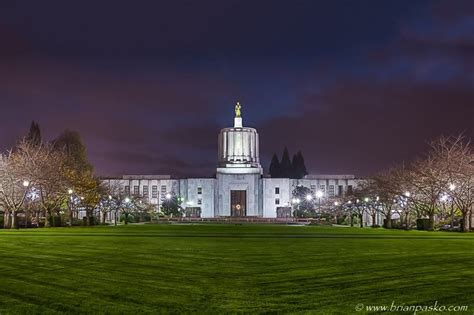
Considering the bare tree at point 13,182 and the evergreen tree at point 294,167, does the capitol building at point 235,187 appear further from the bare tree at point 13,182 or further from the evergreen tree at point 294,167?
the bare tree at point 13,182

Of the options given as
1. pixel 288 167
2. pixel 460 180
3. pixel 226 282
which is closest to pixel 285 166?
pixel 288 167

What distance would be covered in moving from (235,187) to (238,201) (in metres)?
3.88

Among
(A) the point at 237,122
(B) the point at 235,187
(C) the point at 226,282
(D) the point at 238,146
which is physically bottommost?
(C) the point at 226,282

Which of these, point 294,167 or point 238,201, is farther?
point 294,167

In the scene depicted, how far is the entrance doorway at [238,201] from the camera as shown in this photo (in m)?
146

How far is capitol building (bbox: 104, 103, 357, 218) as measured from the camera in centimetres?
14475

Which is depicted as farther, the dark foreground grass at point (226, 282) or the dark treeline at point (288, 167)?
the dark treeline at point (288, 167)

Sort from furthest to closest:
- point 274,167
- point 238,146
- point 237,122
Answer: point 274,167, point 237,122, point 238,146

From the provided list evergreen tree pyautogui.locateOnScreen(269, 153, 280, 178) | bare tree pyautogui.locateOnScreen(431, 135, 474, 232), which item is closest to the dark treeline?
evergreen tree pyautogui.locateOnScreen(269, 153, 280, 178)

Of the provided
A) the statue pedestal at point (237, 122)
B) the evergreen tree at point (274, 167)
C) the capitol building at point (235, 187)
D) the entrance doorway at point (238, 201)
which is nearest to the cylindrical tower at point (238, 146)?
the capitol building at point (235, 187)

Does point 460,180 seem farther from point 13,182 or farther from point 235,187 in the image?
point 235,187

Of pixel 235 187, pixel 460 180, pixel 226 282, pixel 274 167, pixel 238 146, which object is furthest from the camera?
pixel 274 167

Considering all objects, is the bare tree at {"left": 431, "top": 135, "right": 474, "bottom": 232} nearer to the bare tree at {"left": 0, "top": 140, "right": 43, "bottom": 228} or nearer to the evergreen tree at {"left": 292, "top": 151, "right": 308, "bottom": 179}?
the bare tree at {"left": 0, "top": 140, "right": 43, "bottom": 228}

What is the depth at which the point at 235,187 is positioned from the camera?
14512cm
